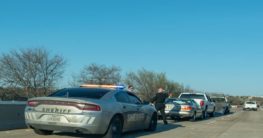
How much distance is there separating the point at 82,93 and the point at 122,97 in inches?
54.5

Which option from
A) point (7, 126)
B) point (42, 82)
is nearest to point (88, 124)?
point (7, 126)

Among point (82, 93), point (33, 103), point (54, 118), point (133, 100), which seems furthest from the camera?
point (133, 100)

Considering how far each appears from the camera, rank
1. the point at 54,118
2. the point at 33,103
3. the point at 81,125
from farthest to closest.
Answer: the point at 33,103 < the point at 54,118 < the point at 81,125

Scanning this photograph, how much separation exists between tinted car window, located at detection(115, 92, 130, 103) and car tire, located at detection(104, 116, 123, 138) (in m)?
0.57

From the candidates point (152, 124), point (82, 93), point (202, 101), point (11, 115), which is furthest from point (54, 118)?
point (202, 101)

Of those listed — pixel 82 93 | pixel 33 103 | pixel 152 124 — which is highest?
pixel 82 93

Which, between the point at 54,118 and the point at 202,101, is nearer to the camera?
the point at 54,118

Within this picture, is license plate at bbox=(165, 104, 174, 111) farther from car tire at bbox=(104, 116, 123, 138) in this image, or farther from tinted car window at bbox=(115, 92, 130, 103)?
car tire at bbox=(104, 116, 123, 138)

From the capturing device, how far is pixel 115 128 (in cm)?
1301

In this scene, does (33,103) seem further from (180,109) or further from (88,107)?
(180,109)

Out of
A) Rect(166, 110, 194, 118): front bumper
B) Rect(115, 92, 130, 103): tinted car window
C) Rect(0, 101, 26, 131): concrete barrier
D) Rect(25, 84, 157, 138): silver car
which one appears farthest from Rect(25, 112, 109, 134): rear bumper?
Rect(166, 110, 194, 118): front bumper

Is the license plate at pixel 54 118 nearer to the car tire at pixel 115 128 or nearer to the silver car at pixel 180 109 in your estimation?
the car tire at pixel 115 128

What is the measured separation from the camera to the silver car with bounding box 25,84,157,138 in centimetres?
1194

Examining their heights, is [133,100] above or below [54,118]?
above
